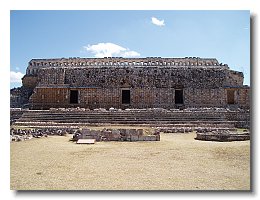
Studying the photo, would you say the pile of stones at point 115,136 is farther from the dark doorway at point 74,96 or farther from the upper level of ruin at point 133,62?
the upper level of ruin at point 133,62

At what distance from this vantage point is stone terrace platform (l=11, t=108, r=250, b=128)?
821 inches

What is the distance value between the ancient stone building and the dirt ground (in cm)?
1386

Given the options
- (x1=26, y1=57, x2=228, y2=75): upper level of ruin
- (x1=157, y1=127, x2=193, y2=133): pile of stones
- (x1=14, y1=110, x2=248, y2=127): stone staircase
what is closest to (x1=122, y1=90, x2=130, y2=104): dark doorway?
(x1=26, y1=57, x2=228, y2=75): upper level of ruin

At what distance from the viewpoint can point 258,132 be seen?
7.34 meters

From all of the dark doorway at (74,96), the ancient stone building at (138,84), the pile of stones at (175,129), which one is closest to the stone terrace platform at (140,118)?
Result: the pile of stones at (175,129)

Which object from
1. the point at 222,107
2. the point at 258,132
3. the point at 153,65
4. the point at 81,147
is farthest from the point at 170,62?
the point at 258,132

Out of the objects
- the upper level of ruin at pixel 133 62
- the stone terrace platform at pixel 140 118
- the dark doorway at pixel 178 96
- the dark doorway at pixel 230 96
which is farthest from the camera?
the upper level of ruin at pixel 133 62

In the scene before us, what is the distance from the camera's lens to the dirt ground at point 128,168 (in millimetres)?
7023

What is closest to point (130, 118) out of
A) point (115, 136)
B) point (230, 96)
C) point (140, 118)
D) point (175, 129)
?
point (140, 118)

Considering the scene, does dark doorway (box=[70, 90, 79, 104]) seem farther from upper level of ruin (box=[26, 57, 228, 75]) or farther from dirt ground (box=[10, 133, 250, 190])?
A: dirt ground (box=[10, 133, 250, 190])

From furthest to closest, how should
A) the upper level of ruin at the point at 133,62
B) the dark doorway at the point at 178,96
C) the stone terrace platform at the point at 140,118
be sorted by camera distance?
the upper level of ruin at the point at 133,62 < the dark doorway at the point at 178,96 < the stone terrace platform at the point at 140,118

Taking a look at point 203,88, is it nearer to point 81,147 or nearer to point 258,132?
point 81,147

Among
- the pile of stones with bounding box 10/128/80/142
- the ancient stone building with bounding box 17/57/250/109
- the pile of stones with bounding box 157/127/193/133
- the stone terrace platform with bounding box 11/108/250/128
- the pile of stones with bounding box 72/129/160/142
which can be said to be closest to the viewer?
the pile of stones with bounding box 72/129/160/142
